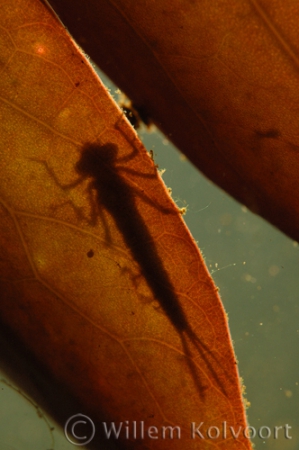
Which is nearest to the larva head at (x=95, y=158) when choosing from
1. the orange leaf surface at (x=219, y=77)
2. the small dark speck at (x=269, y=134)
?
the orange leaf surface at (x=219, y=77)

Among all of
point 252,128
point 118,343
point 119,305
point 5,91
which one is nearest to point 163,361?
point 118,343

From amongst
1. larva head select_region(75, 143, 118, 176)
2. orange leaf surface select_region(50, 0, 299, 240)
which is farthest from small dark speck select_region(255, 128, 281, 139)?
larva head select_region(75, 143, 118, 176)

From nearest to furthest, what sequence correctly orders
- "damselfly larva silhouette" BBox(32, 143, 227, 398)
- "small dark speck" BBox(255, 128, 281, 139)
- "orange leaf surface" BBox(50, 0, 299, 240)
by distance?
"orange leaf surface" BBox(50, 0, 299, 240) → "small dark speck" BBox(255, 128, 281, 139) → "damselfly larva silhouette" BBox(32, 143, 227, 398)

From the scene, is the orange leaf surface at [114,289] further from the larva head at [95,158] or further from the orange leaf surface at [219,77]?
the orange leaf surface at [219,77]

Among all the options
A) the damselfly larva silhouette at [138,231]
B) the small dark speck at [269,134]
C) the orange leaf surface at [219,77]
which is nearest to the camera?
the orange leaf surface at [219,77]

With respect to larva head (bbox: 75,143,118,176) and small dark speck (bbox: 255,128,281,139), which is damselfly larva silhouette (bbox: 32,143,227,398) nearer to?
larva head (bbox: 75,143,118,176)

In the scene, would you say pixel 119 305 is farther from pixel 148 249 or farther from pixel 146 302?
pixel 148 249

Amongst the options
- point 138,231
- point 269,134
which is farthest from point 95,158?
point 269,134

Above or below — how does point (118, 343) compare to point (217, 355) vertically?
above
